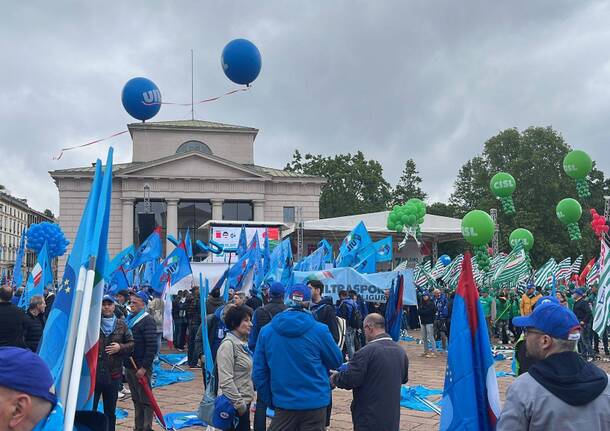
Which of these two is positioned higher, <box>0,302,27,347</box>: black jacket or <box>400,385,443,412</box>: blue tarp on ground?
<box>0,302,27,347</box>: black jacket

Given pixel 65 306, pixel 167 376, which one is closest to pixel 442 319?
pixel 167 376

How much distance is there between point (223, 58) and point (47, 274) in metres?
5.79

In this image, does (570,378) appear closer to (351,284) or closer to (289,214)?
(351,284)

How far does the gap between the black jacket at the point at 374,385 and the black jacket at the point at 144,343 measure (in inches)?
114

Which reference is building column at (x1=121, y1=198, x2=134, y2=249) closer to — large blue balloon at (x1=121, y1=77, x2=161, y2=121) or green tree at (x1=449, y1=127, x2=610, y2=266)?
green tree at (x1=449, y1=127, x2=610, y2=266)

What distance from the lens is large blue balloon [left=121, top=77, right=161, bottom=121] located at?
13.1 m

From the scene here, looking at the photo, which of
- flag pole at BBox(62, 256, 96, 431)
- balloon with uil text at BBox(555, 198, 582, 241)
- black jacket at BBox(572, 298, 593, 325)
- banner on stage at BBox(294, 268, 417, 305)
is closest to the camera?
flag pole at BBox(62, 256, 96, 431)

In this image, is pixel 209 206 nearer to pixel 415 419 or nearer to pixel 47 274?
pixel 47 274

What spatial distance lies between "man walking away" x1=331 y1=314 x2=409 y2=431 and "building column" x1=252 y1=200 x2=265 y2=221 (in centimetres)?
4410

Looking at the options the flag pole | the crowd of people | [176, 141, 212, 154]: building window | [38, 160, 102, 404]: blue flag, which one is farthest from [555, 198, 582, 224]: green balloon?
[176, 141, 212, 154]: building window

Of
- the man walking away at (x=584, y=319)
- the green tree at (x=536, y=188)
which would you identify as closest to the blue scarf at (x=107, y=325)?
the man walking away at (x=584, y=319)

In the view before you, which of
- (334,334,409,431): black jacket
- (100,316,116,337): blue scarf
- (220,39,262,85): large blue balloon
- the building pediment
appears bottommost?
(334,334,409,431): black jacket

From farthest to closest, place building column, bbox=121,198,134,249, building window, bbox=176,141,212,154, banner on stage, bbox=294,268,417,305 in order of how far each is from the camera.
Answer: building window, bbox=176,141,212,154 → building column, bbox=121,198,134,249 → banner on stage, bbox=294,268,417,305

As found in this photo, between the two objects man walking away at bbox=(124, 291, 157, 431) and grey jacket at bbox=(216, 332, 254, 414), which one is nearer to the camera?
grey jacket at bbox=(216, 332, 254, 414)
